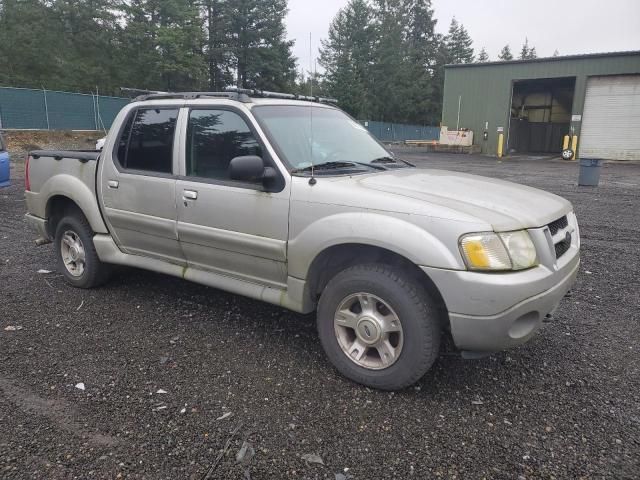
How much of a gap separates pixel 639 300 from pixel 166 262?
4.48 meters

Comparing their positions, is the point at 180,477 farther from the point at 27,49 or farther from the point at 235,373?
the point at 27,49

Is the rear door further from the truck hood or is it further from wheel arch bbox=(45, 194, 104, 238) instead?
the truck hood

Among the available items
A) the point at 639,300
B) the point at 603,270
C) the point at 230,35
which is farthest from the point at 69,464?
the point at 230,35

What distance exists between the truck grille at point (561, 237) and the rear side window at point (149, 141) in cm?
298

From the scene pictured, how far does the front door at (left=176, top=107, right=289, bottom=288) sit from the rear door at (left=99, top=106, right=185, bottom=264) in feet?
0.53

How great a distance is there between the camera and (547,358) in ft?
11.8

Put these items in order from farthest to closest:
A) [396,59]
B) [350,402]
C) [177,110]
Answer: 1. [396,59]
2. [177,110]
3. [350,402]

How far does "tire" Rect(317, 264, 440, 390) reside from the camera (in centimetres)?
291

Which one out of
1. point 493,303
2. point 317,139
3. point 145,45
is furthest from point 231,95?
point 145,45

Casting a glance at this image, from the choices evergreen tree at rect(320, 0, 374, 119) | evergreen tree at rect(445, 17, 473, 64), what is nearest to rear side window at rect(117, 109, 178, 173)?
evergreen tree at rect(320, 0, 374, 119)

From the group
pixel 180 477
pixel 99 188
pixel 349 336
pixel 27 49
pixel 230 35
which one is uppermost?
pixel 230 35

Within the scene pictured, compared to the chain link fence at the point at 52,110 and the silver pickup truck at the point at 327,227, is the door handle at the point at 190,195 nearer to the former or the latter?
the silver pickup truck at the point at 327,227

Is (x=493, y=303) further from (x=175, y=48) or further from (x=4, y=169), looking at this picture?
(x=175, y=48)

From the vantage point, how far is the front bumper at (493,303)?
2701 millimetres
